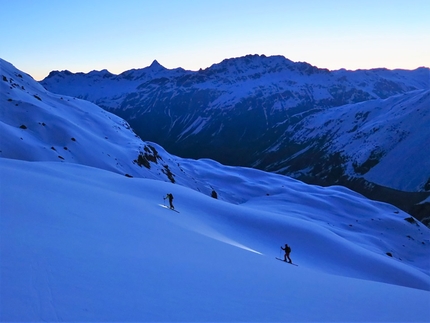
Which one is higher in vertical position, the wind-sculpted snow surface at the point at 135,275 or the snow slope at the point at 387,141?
the snow slope at the point at 387,141

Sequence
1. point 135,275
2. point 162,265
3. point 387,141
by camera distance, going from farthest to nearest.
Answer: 1. point 387,141
2. point 162,265
3. point 135,275

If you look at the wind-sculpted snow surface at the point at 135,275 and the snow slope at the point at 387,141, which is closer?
the wind-sculpted snow surface at the point at 135,275

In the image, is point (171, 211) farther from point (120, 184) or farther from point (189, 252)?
point (189, 252)

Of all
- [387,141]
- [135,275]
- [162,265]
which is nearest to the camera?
[135,275]

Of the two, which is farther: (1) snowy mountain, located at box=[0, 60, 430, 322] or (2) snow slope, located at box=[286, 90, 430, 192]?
(2) snow slope, located at box=[286, 90, 430, 192]

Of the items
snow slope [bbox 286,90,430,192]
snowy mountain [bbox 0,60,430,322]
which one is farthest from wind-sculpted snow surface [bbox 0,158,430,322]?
snow slope [bbox 286,90,430,192]

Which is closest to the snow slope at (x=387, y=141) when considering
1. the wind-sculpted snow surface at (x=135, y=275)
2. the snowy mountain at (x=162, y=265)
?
the snowy mountain at (x=162, y=265)

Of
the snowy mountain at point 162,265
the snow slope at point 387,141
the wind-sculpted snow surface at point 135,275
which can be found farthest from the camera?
the snow slope at point 387,141

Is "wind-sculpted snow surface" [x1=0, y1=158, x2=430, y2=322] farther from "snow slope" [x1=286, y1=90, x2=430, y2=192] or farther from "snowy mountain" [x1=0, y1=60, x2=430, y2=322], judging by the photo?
"snow slope" [x1=286, y1=90, x2=430, y2=192]

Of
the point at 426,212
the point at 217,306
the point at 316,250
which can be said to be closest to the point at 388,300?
the point at 217,306

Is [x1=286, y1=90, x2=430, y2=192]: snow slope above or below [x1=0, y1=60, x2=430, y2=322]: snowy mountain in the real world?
above

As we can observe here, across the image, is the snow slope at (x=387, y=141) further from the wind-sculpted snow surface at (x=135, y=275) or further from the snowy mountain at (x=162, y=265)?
the wind-sculpted snow surface at (x=135, y=275)

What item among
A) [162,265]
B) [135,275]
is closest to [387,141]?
[162,265]

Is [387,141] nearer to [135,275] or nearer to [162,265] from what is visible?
[162,265]
